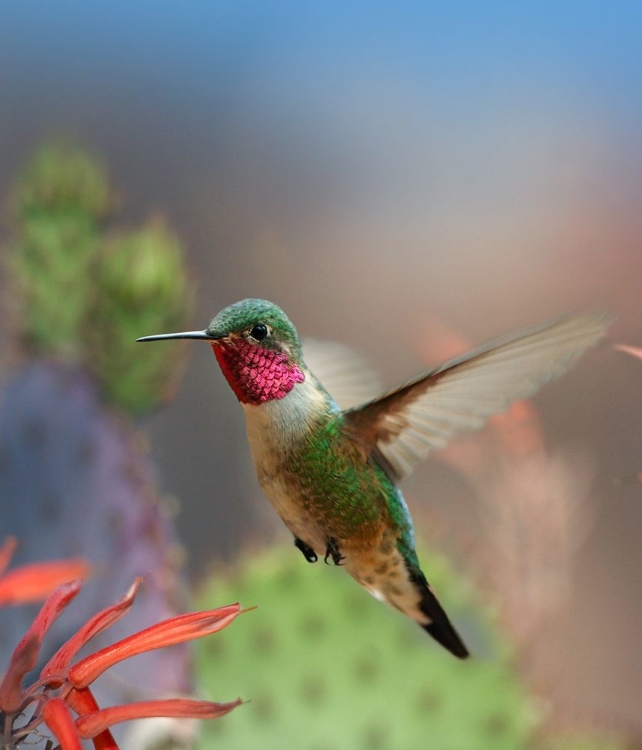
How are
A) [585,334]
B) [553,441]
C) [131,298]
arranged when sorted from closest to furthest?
[585,334] → [131,298] → [553,441]

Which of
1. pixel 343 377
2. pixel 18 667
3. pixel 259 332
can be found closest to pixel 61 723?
pixel 18 667

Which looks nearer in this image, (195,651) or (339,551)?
(339,551)

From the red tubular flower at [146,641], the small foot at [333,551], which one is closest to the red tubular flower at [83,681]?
the red tubular flower at [146,641]

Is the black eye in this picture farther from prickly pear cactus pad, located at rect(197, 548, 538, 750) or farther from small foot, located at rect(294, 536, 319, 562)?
prickly pear cactus pad, located at rect(197, 548, 538, 750)

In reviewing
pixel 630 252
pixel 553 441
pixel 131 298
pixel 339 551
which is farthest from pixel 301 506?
pixel 630 252

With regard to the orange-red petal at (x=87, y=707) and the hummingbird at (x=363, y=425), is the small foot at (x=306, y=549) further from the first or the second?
the orange-red petal at (x=87, y=707)

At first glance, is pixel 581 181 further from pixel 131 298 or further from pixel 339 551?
pixel 339 551

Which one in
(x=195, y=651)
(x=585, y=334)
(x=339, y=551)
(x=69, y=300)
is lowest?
(x=195, y=651)

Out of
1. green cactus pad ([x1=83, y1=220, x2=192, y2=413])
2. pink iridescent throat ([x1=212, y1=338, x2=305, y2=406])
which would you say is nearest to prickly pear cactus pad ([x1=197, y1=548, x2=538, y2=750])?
green cactus pad ([x1=83, y1=220, x2=192, y2=413])
